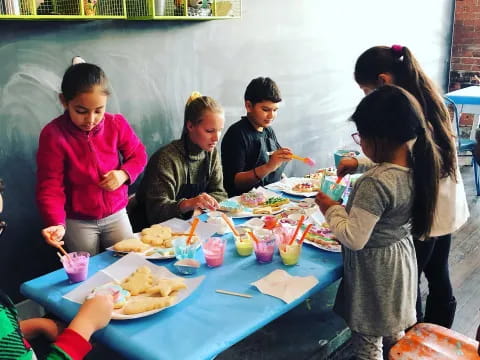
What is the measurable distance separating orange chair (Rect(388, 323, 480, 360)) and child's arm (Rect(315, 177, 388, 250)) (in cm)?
35

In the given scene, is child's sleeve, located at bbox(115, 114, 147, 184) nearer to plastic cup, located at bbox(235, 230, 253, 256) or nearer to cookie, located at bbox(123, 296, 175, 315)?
plastic cup, located at bbox(235, 230, 253, 256)

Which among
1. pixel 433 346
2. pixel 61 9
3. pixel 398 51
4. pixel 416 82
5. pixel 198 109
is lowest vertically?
pixel 433 346

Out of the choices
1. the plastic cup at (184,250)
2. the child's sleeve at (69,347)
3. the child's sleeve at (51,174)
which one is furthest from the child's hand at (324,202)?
the child's sleeve at (51,174)

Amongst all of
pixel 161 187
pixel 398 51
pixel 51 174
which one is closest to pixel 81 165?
pixel 51 174

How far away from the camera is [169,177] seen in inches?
85.7

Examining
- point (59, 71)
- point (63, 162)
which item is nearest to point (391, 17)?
point (59, 71)

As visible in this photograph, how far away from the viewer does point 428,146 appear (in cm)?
151

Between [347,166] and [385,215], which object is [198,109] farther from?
[385,215]

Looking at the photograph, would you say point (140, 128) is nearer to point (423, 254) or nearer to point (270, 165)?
point (270, 165)

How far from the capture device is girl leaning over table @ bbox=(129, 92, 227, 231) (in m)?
2.12

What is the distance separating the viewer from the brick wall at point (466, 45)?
18.7 ft

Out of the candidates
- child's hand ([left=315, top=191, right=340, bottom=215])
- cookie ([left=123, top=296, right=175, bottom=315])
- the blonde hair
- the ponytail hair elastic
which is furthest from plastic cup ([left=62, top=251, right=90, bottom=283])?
the ponytail hair elastic

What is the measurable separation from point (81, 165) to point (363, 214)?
116cm

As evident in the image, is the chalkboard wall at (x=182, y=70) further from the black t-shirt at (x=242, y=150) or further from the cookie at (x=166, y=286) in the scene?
the cookie at (x=166, y=286)
